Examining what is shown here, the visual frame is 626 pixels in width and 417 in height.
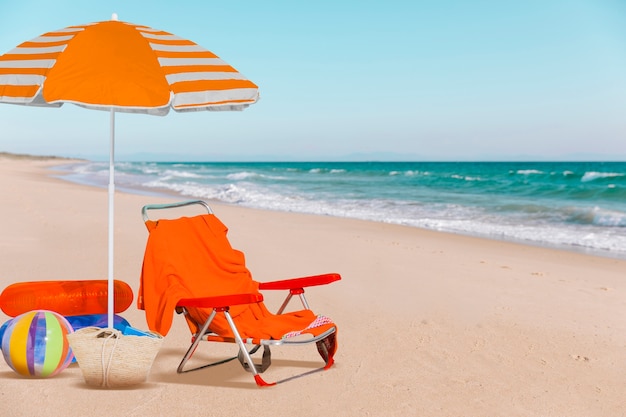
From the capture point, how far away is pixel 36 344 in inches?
147

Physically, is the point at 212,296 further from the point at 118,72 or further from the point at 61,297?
the point at 118,72

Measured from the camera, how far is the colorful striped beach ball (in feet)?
12.2

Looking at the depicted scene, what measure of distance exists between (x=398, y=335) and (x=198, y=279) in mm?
1618

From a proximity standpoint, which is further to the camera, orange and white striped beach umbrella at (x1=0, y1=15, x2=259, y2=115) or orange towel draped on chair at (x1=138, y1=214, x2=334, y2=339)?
orange towel draped on chair at (x1=138, y1=214, x2=334, y2=339)

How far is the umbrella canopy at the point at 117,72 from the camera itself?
10.9 feet

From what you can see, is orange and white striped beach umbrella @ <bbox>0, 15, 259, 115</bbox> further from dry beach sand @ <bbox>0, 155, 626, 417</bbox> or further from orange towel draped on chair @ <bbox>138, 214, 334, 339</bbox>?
dry beach sand @ <bbox>0, 155, 626, 417</bbox>

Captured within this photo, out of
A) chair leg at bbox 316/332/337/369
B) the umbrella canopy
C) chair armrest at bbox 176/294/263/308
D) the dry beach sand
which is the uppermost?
the umbrella canopy

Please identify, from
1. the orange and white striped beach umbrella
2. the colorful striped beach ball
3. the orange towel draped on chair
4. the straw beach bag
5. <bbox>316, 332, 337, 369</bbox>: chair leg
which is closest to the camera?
the orange and white striped beach umbrella

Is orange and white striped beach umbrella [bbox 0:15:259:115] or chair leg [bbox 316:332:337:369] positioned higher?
orange and white striped beach umbrella [bbox 0:15:259:115]

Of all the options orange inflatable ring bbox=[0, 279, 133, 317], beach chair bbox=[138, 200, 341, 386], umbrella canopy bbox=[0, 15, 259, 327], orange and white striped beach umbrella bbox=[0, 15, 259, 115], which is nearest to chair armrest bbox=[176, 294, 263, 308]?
beach chair bbox=[138, 200, 341, 386]

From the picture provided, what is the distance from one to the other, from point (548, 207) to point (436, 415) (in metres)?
15.8

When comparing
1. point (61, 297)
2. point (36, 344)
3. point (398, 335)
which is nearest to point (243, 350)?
point (36, 344)

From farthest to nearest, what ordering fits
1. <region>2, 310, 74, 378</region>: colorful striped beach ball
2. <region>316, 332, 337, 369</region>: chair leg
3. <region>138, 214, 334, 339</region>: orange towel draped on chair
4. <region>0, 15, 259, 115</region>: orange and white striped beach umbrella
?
<region>316, 332, 337, 369</region>: chair leg → <region>138, 214, 334, 339</region>: orange towel draped on chair → <region>2, 310, 74, 378</region>: colorful striped beach ball → <region>0, 15, 259, 115</region>: orange and white striped beach umbrella

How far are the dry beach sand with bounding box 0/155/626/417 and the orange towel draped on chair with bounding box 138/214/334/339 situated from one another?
1.06ft
